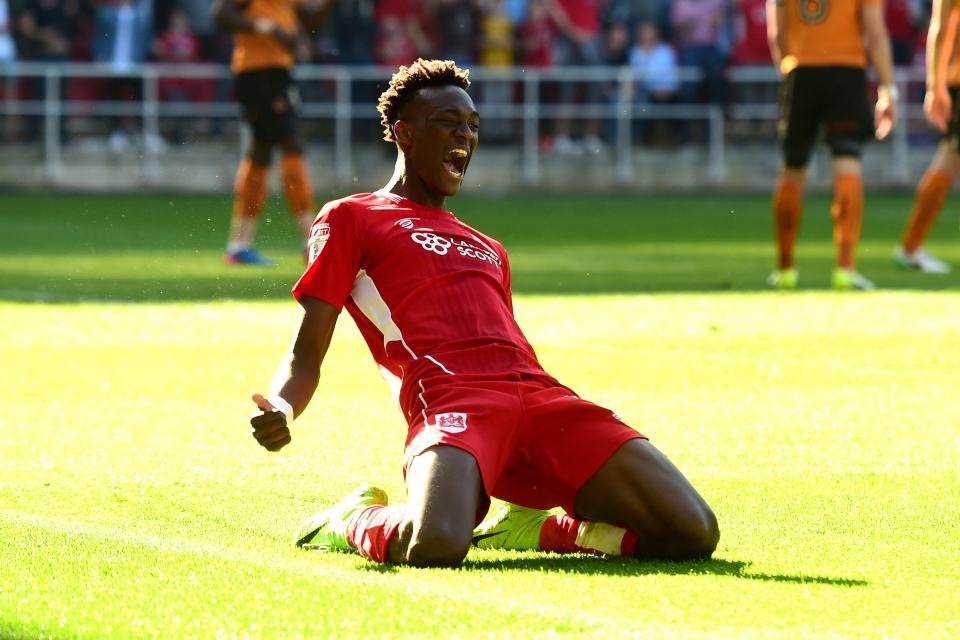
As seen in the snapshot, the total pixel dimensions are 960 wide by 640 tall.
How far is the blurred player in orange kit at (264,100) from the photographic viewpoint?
45.6 ft

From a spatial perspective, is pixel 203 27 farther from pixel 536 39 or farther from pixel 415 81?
pixel 415 81

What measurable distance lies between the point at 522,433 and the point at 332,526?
55 cm

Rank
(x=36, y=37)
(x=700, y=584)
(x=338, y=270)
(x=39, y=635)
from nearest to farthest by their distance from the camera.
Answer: (x=39, y=635) < (x=700, y=584) < (x=338, y=270) < (x=36, y=37)

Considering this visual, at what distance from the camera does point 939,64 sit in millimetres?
12719

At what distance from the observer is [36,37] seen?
2388 cm

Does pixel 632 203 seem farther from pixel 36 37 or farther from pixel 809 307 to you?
pixel 809 307

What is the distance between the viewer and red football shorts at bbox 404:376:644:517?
16.2 feet

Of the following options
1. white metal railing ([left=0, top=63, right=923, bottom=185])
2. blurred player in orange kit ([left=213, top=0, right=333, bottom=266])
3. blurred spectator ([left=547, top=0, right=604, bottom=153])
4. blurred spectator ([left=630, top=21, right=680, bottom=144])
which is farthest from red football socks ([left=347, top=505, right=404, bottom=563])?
blurred spectator ([left=630, top=21, right=680, bottom=144])

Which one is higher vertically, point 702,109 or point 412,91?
point 412,91

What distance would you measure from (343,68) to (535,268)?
1077 cm

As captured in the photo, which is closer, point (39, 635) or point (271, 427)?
point (39, 635)

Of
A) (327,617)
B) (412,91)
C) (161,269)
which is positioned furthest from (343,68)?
(327,617)

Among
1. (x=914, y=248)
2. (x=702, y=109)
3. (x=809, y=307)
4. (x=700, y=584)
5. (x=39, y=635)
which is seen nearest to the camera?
(x=39, y=635)

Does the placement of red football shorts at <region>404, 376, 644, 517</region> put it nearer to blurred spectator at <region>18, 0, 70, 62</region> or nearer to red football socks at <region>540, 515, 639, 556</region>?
red football socks at <region>540, 515, 639, 556</region>
